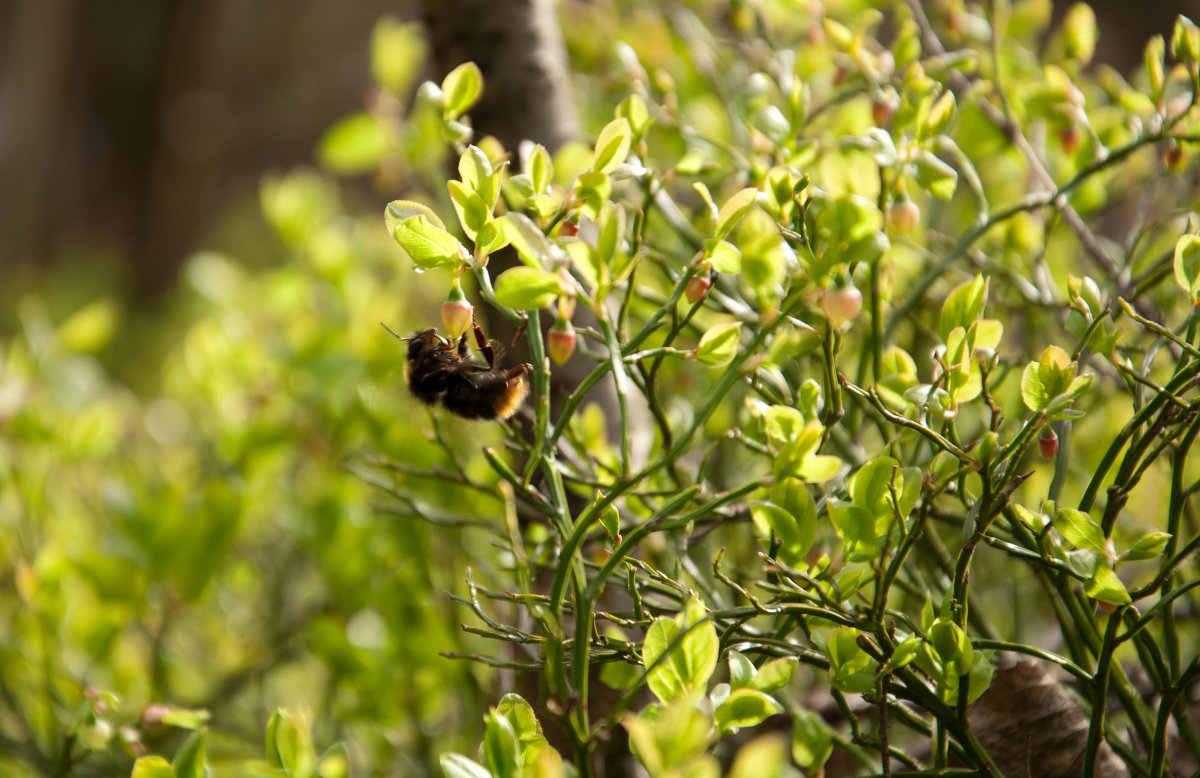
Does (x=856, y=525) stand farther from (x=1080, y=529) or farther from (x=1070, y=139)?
(x=1070, y=139)

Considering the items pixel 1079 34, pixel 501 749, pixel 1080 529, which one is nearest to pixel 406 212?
pixel 501 749

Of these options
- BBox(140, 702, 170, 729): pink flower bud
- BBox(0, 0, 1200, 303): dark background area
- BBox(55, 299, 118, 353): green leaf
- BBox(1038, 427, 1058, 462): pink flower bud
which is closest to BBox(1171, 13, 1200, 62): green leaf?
BBox(1038, 427, 1058, 462): pink flower bud

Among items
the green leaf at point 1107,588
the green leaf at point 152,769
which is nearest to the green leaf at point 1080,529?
the green leaf at point 1107,588

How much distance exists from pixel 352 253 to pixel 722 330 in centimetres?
72

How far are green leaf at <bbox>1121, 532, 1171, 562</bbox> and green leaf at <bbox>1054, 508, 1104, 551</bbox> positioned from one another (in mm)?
20

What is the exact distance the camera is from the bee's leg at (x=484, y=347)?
1.82 ft

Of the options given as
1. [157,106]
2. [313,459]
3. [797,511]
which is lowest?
[157,106]

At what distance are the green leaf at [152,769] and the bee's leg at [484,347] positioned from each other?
275mm

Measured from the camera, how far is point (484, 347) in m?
0.57

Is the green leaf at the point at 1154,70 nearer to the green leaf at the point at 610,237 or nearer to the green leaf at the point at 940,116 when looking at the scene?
the green leaf at the point at 940,116

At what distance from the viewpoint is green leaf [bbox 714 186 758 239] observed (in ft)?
1.34

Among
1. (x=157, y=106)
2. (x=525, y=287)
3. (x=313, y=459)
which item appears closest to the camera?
(x=525, y=287)

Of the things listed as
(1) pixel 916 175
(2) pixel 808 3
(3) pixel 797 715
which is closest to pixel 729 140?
(2) pixel 808 3

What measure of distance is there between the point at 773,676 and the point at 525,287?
0.22 m
